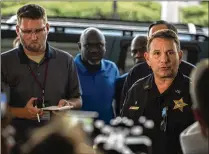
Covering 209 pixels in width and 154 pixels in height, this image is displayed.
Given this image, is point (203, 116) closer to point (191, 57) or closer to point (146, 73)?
point (146, 73)

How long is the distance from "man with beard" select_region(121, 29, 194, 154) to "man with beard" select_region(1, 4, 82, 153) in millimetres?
298

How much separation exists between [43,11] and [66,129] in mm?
1232

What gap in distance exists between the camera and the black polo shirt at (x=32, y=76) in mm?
2105

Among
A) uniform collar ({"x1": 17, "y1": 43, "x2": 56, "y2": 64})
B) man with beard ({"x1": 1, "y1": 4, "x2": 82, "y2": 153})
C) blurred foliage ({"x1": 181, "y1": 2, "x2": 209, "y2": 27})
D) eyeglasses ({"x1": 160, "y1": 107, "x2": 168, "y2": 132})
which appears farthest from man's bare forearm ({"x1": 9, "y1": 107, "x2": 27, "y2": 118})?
blurred foliage ({"x1": 181, "y1": 2, "x2": 209, "y2": 27})

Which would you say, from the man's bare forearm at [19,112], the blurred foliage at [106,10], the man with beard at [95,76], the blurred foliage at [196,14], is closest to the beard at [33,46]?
the man's bare forearm at [19,112]

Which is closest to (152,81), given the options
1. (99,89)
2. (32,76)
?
(32,76)

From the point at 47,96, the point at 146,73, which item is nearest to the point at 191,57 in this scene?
the point at 146,73

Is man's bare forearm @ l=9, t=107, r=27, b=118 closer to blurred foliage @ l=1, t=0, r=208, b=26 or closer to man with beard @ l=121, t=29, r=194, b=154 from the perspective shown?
man with beard @ l=121, t=29, r=194, b=154

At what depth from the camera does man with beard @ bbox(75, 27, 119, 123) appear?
2.46 metres

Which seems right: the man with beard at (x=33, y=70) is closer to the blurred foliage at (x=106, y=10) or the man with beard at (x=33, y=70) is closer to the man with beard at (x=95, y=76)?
the man with beard at (x=95, y=76)

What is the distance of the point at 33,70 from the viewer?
2.12 meters

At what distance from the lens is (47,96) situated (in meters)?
2.11

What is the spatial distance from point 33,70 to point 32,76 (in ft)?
0.09

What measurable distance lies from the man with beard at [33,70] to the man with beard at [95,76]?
266mm
